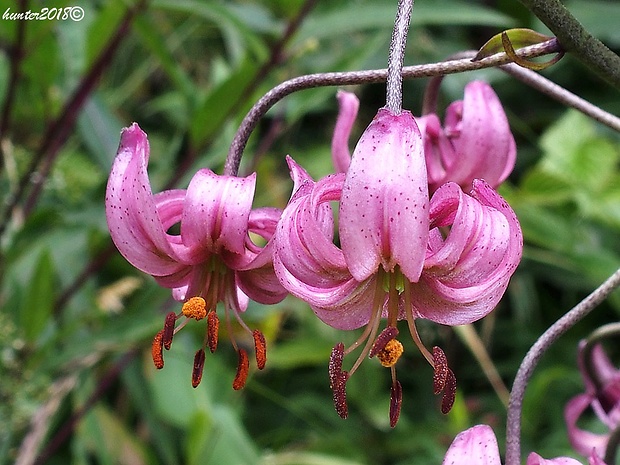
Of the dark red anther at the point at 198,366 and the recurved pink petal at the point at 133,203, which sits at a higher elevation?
the recurved pink petal at the point at 133,203

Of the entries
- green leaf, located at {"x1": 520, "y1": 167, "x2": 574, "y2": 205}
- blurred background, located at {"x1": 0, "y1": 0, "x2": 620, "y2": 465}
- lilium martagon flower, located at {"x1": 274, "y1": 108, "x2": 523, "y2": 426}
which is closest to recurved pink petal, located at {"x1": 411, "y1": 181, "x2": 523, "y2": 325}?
lilium martagon flower, located at {"x1": 274, "y1": 108, "x2": 523, "y2": 426}

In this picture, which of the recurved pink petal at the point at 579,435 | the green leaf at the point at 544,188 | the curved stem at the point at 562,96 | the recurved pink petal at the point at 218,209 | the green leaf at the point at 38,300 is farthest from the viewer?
the green leaf at the point at 544,188

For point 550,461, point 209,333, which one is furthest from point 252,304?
point 550,461

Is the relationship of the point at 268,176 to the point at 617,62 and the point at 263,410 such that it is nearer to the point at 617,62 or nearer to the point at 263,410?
the point at 263,410

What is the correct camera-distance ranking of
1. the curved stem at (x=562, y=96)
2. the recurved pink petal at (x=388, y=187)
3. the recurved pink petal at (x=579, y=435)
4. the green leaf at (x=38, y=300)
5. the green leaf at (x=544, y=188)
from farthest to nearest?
the green leaf at (x=544, y=188), the green leaf at (x=38, y=300), the recurved pink petal at (x=579, y=435), the curved stem at (x=562, y=96), the recurved pink petal at (x=388, y=187)

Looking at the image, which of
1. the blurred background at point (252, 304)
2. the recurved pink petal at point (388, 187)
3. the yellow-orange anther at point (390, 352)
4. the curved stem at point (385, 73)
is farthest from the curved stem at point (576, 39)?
the blurred background at point (252, 304)

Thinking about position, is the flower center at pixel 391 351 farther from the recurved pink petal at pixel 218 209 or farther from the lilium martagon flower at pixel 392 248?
the recurved pink petal at pixel 218 209
